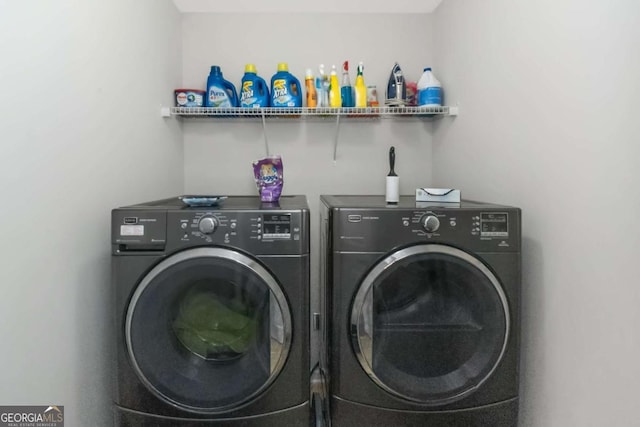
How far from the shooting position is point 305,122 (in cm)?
252

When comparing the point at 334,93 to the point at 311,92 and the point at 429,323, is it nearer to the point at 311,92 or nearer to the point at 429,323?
the point at 311,92

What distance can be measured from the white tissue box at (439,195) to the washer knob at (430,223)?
0.23 m

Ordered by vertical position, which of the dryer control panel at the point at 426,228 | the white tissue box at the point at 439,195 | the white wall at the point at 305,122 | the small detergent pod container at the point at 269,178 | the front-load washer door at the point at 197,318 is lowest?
the front-load washer door at the point at 197,318

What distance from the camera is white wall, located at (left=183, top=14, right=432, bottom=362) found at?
2.50m

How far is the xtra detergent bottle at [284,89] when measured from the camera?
89.4 inches

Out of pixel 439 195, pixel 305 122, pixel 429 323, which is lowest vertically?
pixel 429 323

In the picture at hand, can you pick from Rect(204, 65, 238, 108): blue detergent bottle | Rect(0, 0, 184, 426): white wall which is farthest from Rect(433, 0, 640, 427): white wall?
Rect(0, 0, 184, 426): white wall

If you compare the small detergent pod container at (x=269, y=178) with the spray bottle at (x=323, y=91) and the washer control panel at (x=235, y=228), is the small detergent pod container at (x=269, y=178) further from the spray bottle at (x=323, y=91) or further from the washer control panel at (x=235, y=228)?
the spray bottle at (x=323, y=91)

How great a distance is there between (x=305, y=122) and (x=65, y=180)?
1.46 m

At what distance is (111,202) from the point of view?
167 cm

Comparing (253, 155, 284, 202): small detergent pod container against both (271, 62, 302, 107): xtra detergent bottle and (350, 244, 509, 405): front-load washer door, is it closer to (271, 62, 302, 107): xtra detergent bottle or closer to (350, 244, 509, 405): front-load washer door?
(271, 62, 302, 107): xtra detergent bottle

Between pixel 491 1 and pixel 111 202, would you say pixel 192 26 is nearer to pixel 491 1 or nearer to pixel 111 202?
pixel 111 202

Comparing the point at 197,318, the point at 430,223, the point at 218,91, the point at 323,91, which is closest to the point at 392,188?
the point at 430,223

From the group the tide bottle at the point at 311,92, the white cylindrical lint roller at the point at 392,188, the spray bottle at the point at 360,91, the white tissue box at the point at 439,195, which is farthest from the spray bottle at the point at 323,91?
the white tissue box at the point at 439,195
